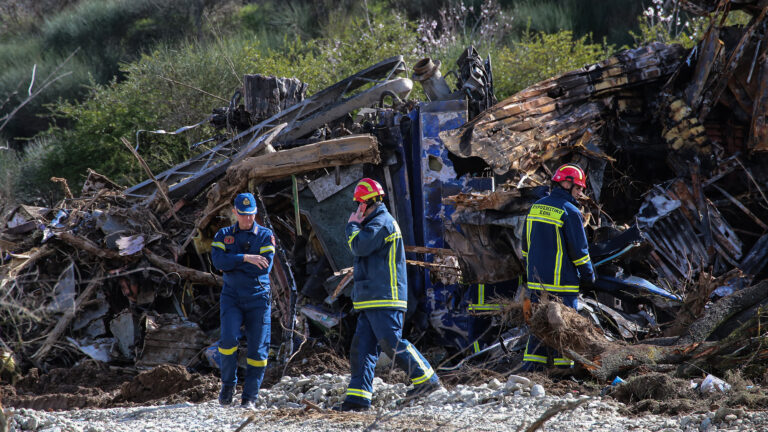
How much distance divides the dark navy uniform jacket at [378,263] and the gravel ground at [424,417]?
0.72 metres

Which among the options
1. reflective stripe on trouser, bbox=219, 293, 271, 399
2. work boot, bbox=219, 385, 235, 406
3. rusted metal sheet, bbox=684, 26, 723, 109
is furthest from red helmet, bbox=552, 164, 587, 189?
work boot, bbox=219, 385, 235, 406

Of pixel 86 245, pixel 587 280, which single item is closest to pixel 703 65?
pixel 587 280

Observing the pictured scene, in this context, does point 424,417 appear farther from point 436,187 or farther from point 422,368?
point 436,187

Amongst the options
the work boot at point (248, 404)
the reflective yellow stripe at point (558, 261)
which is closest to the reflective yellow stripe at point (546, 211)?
the reflective yellow stripe at point (558, 261)

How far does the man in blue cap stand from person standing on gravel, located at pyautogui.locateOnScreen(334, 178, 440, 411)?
856 millimetres

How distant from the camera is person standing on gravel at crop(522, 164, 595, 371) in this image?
5.88 meters

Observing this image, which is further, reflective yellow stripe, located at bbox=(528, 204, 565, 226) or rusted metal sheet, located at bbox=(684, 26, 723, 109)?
rusted metal sheet, located at bbox=(684, 26, 723, 109)

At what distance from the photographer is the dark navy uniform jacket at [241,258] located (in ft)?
19.7

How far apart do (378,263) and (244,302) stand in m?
1.26

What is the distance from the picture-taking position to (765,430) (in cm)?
380

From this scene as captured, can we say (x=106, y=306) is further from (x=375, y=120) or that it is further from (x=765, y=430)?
(x=765, y=430)

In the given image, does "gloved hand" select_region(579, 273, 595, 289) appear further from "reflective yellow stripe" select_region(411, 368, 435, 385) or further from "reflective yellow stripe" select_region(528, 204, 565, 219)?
"reflective yellow stripe" select_region(411, 368, 435, 385)

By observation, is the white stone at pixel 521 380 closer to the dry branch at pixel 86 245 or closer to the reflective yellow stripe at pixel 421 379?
the reflective yellow stripe at pixel 421 379

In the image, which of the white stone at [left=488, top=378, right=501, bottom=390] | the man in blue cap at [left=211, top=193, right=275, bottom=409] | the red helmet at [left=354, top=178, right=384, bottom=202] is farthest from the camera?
the man in blue cap at [left=211, top=193, right=275, bottom=409]
